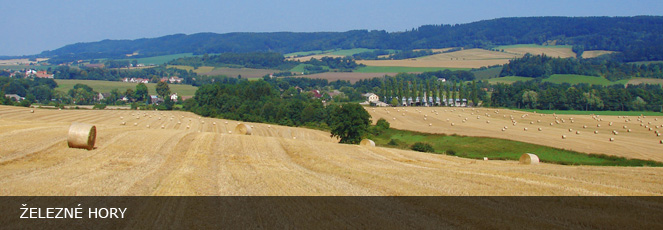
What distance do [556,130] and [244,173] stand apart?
4972cm

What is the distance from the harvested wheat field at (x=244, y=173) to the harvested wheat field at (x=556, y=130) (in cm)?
2421

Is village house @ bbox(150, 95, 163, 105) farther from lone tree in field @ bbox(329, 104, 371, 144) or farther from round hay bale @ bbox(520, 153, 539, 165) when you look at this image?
round hay bale @ bbox(520, 153, 539, 165)

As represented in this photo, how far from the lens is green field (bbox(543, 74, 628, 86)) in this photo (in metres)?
137

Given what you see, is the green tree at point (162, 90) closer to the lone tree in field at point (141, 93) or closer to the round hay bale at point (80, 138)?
the lone tree in field at point (141, 93)

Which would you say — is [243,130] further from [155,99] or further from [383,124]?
[155,99]

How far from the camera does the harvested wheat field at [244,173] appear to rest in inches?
621

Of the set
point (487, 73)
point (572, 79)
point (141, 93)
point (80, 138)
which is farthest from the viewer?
point (487, 73)

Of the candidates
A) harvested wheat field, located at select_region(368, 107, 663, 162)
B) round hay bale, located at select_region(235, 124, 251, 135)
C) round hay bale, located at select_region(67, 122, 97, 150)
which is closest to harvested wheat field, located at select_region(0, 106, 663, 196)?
round hay bale, located at select_region(67, 122, 97, 150)

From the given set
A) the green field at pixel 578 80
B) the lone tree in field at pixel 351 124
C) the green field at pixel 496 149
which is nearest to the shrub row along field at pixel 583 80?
the green field at pixel 578 80

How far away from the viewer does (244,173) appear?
19.4 metres

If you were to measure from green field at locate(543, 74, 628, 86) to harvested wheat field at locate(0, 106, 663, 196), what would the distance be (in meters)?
126

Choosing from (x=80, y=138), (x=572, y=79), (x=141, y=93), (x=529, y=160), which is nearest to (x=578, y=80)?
(x=572, y=79)
